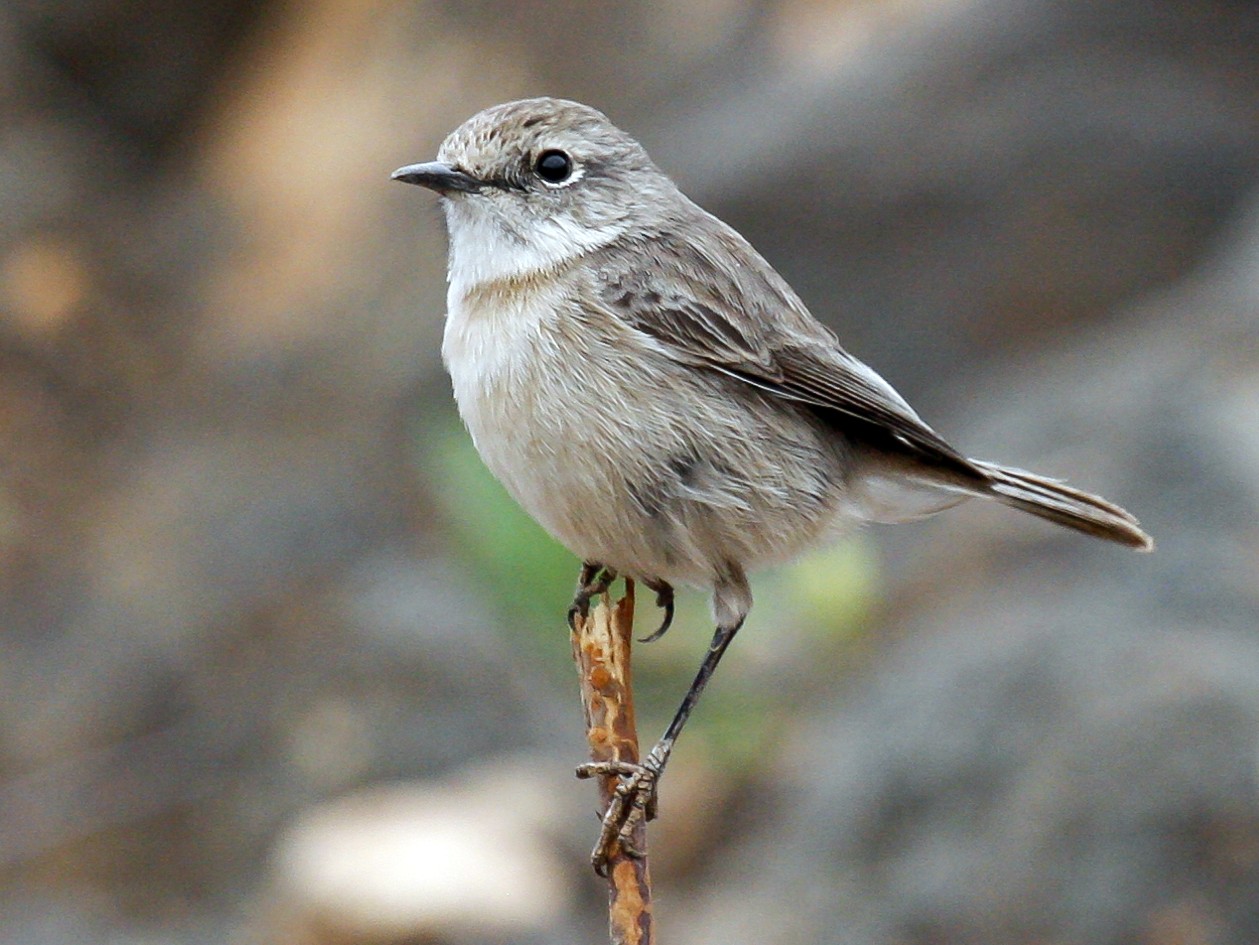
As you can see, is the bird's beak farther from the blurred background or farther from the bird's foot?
the blurred background

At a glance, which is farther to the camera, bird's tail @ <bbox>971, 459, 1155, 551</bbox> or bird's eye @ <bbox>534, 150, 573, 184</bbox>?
bird's tail @ <bbox>971, 459, 1155, 551</bbox>

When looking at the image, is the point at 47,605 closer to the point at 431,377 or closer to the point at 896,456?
the point at 431,377

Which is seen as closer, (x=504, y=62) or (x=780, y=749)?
(x=780, y=749)

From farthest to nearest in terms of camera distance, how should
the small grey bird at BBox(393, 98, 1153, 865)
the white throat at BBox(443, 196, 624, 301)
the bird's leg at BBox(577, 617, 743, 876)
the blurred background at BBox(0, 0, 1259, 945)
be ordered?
the blurred background at BBox(0, 0, 1259, 945) → the white throat at BBox(443, 196, 624, 301) → the small grey bird at BBox(393, 98, 1153, 865) → the bird's leg at BBox(577, 617, 743, 876)

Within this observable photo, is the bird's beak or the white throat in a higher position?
the bird's beak

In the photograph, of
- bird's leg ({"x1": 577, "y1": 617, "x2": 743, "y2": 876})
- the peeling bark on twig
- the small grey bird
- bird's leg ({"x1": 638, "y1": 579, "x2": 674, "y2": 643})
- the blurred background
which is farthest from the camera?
the blurred background

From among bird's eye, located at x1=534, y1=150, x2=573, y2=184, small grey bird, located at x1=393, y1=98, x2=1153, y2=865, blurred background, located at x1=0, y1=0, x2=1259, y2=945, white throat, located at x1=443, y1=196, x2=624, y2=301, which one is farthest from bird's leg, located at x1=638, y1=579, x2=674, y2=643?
blurred background, located at x1=0, y1=0, x2=1259, y2=945

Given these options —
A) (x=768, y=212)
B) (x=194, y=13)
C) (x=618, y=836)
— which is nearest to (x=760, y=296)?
(x=618, y=836)
